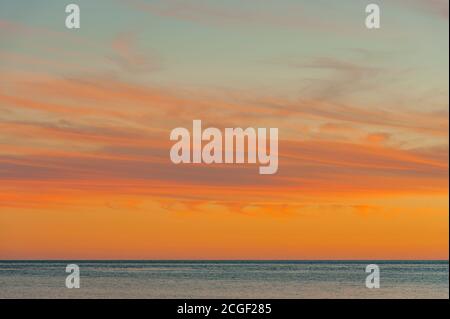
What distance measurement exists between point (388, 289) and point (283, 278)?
69.7 ft

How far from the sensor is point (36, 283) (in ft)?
288

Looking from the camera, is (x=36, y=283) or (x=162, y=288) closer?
(x=162, y=288)

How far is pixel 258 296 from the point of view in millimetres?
71312
